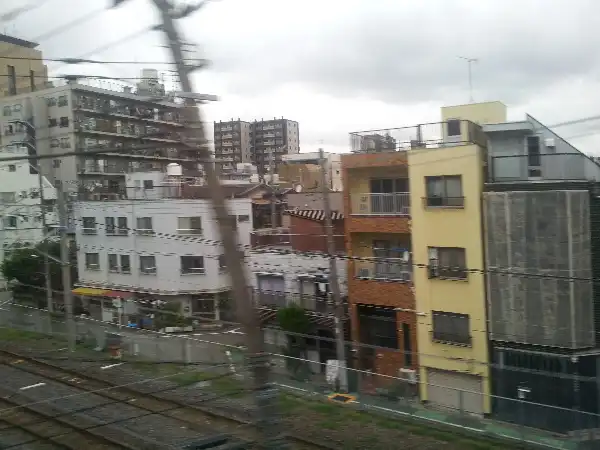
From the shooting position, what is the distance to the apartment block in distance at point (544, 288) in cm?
601

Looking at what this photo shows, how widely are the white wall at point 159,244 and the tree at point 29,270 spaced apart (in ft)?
2.25

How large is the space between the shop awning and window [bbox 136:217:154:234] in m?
1.29

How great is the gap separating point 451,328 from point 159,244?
506 centimetres

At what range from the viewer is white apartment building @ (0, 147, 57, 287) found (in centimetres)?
992

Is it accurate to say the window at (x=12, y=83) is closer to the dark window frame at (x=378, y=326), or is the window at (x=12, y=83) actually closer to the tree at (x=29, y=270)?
the dark window frame at (x=378, y=326)

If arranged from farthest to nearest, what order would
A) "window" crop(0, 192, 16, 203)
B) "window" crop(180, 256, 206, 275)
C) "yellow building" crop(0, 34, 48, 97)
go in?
"window" crop(0, 192, 16, 203) < "window" crop(180, 256, 206, 275) < "yellow building" crop(0, 34, 48, 97)

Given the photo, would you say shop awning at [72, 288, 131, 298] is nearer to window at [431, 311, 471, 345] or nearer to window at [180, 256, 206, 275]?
window at [180, 256, 206, 275]

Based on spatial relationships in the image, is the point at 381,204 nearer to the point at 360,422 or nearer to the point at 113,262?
the point at 360,422

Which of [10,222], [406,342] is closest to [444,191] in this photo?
[406,342]

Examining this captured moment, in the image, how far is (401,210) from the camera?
755 centimetres

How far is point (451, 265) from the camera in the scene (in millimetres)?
6926

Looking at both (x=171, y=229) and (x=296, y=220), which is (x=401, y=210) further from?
(x=171, y=229)

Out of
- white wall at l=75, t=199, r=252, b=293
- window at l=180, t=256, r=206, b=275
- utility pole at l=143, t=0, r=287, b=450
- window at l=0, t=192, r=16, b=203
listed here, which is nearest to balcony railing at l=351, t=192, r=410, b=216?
white wall at l=75, t=199, r=252, b=293

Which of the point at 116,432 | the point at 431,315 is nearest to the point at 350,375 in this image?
the point at 431,315
